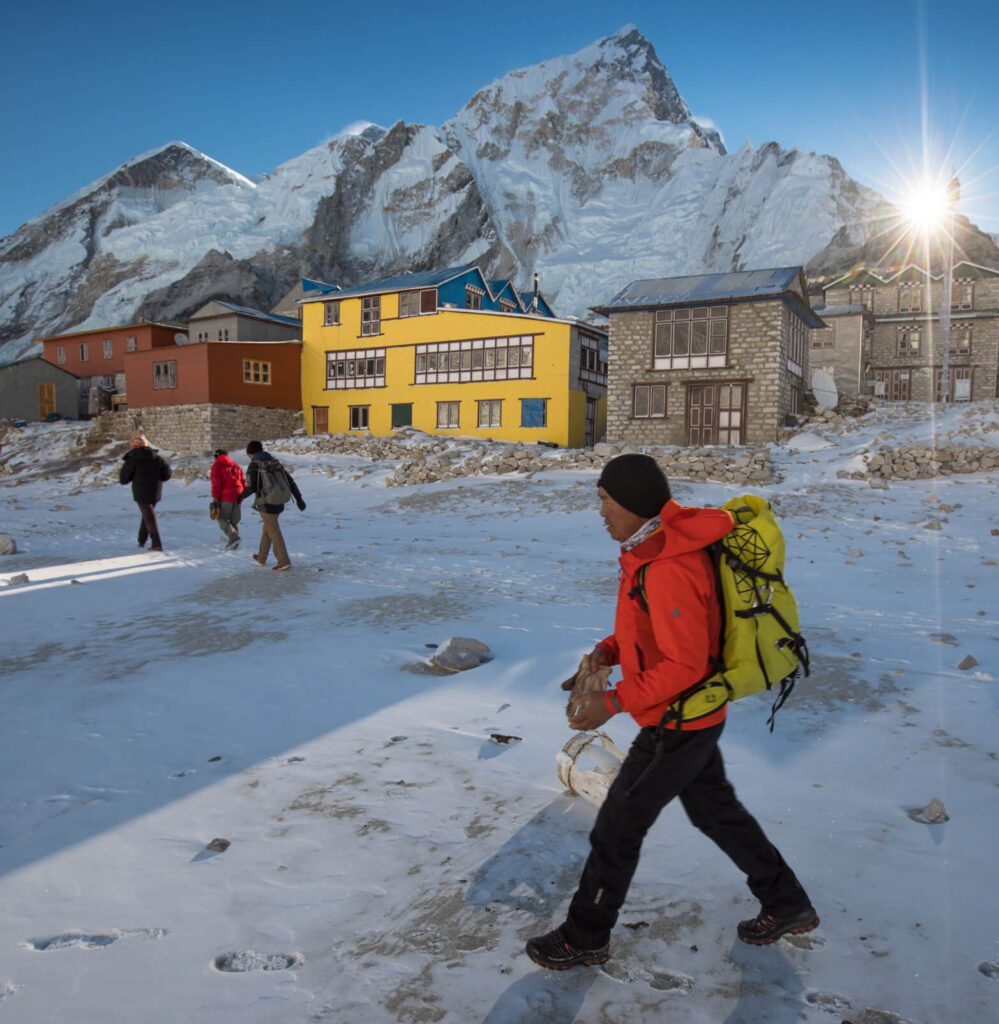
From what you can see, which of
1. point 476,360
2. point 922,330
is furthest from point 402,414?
point 922,330

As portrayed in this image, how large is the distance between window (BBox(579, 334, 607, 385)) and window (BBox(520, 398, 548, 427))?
2186 millimetres

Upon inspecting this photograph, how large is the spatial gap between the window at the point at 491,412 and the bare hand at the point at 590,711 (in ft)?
92.6

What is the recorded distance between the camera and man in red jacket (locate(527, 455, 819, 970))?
2.08m

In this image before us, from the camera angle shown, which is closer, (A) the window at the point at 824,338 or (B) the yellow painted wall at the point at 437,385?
(B) the yellow painted wall at the point at 437,385

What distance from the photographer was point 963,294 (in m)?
37.0

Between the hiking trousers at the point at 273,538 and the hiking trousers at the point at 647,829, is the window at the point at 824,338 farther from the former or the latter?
the hiking trousers at the point at 647,829

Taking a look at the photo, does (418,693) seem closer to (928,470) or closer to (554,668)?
(554,668)

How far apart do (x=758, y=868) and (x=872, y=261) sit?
60907 mm

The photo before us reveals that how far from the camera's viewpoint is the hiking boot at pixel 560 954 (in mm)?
2225

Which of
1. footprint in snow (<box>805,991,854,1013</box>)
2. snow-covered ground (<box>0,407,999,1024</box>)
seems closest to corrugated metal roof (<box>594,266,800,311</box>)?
snow-covered ground (<box>0,407,999,1024</box>)

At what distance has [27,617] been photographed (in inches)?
283

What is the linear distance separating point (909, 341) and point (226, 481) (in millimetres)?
39159

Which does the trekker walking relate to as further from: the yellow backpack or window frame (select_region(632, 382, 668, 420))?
window frame (select_region(632, 382, 668, 420))

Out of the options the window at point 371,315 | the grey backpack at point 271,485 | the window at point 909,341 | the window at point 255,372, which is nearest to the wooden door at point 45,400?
the window at point 255,372
